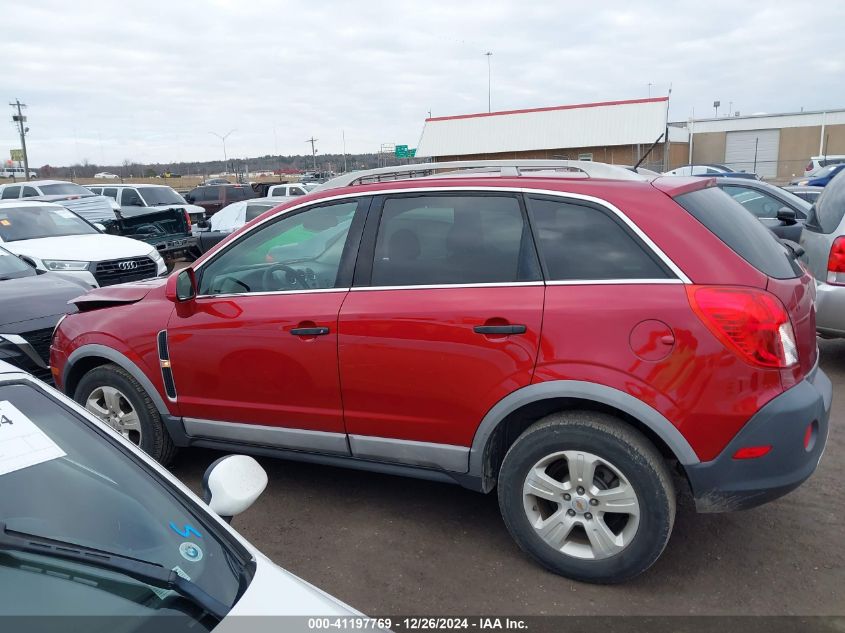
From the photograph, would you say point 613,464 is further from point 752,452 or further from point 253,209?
point 253,209

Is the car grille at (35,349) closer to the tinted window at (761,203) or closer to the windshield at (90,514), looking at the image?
the windshield at (90,514)

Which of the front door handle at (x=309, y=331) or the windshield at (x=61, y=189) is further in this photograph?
the windshield at (x=61, y=189)

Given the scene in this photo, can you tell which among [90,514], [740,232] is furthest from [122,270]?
[740,232]

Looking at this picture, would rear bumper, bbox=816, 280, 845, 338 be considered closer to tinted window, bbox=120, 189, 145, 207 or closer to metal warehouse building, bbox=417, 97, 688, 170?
tinted window, bbox=120, 189, 145, 207

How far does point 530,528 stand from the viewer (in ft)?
10.3

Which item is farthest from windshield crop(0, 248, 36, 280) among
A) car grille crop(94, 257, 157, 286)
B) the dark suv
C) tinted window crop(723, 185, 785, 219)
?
the dark suv

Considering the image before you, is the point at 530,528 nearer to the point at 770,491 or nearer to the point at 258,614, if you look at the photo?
the point at 770,491

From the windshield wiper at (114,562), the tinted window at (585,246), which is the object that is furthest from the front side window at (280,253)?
the windshield wiper at (114,562)

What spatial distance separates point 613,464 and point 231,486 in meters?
1.67

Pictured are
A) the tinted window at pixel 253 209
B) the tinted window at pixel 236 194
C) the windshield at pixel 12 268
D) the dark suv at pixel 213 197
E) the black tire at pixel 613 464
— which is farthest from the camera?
the tinted window at pixel 236 194

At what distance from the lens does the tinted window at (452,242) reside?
324 cm

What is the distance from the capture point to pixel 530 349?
9.98 feet

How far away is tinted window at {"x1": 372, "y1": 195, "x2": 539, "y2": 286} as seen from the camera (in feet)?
10.6

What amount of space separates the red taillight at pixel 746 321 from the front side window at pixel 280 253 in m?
1.88
